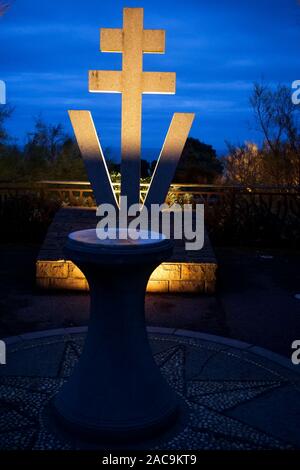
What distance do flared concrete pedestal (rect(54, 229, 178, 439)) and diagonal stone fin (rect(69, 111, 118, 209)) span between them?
1.46m

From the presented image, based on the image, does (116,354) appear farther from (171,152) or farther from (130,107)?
(130,107)

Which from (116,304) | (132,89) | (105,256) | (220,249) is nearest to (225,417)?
(116,304)

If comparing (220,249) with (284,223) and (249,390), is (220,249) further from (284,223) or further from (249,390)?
(249,390)

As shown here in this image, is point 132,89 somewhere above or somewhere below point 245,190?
above

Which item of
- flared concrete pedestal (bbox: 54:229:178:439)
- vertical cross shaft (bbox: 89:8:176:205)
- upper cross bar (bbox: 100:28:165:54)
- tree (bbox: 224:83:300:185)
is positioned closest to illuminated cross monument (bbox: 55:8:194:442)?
flared concrete pedestal (bbox: 54:229:178:439)

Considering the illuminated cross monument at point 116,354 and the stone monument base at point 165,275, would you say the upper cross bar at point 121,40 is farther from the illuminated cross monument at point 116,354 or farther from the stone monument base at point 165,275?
the stone monument base at point 165,275

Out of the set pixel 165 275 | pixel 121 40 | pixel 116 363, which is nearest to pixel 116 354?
pixel 116 363

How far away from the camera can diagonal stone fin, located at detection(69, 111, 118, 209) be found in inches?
192

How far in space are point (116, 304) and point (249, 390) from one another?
1.33 meters

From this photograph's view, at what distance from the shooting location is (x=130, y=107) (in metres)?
5.04

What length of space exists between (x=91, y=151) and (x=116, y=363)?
2150mm

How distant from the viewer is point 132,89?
4.99 meters
